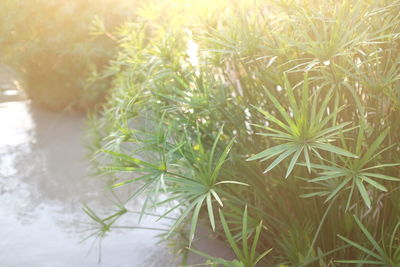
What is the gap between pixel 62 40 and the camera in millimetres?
8055

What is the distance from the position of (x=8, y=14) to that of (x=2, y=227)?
15.6 feet

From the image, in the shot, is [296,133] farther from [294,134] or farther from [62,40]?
[62,40]

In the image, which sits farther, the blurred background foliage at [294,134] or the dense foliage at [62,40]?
the dense foliage at [62,40]

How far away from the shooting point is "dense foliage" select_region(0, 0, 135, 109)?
7.94m

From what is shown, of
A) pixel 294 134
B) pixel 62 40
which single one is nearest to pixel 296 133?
pixel 294 134

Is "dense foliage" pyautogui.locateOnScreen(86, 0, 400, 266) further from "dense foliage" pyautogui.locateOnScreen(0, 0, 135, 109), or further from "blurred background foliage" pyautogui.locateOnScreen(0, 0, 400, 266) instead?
"dense foliage" pyautogui.locateOnScreen(0, 0, 135, 109)

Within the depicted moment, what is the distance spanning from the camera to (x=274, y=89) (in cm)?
274

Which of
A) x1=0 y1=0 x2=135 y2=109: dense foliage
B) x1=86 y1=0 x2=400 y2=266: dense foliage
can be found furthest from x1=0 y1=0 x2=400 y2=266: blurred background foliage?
x1=0 y1=0 x2=135 y2=109: dense foliage

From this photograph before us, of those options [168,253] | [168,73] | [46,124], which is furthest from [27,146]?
[168,73]

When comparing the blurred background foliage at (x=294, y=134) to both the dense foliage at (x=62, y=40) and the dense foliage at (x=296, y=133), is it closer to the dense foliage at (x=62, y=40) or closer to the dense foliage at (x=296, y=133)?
the dense foliage at (x=296, y=133)

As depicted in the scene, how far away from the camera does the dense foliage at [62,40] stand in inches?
313

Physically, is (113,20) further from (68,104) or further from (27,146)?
(27,146)

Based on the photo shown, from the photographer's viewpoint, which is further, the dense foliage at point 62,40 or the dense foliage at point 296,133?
the dense foliage at point 62,40

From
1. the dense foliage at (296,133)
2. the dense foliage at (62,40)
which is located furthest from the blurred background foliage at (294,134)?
the dense foliage at (62,40)
